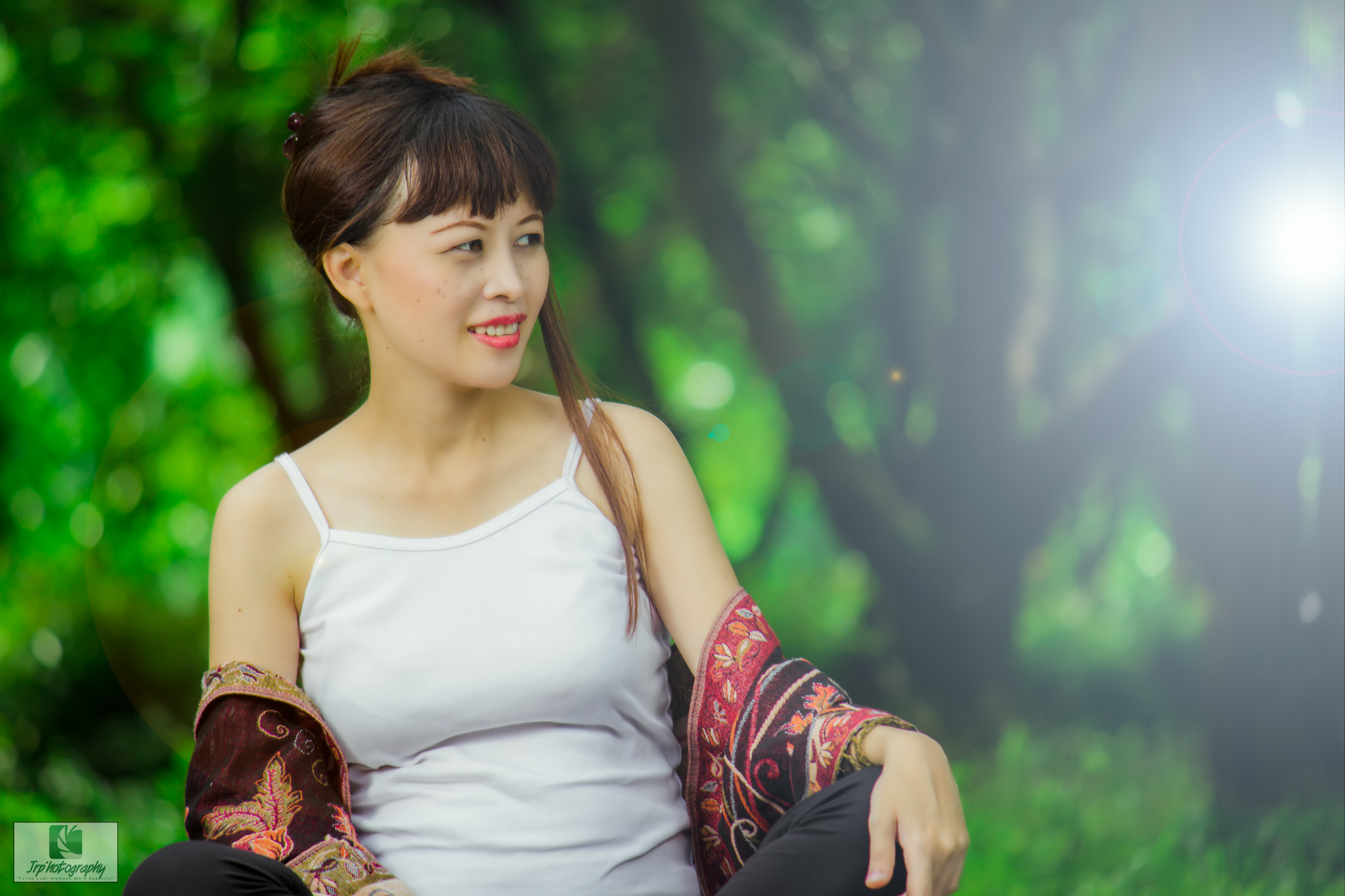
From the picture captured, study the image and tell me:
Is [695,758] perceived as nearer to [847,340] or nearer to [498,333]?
[498,333]

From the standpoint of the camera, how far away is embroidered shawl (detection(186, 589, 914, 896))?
106 cm

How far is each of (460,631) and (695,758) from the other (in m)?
0.31

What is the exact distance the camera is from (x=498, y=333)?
3.83 ft

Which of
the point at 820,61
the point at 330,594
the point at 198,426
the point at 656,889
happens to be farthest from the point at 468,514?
the point at 820,61

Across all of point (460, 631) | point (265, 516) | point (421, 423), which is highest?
point (421, 423)

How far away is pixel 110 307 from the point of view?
8.39 ft

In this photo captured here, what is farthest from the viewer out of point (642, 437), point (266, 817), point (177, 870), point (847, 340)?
point (847, 340)

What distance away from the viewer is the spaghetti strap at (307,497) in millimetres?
1200

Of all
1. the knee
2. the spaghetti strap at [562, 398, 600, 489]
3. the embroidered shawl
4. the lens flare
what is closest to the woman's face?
the spaghetti strap at [562, 398, 600, 489]

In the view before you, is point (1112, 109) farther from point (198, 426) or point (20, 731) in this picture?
point (20, 731)

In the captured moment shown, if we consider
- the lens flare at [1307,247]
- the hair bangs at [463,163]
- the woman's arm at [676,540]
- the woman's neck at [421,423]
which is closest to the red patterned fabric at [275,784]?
the woman's neck at [421,423]

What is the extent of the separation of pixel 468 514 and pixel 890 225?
177 centimetres

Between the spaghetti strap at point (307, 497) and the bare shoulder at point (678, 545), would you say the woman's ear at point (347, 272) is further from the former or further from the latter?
the bare shoulder at point (678, 545)

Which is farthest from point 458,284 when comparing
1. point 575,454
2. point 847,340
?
point 847,340
